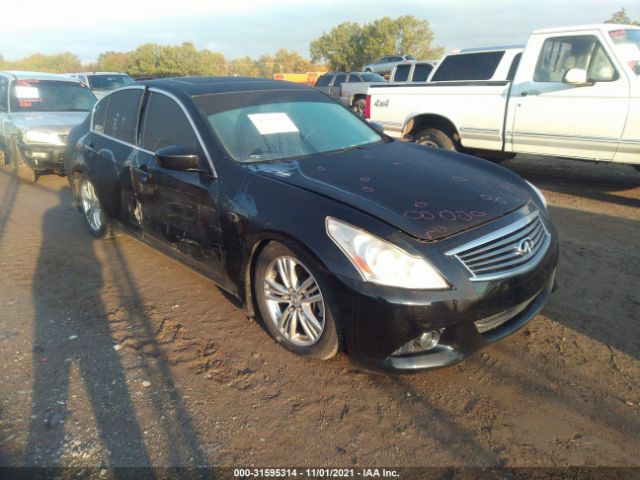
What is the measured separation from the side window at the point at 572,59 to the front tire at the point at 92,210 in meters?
5.67

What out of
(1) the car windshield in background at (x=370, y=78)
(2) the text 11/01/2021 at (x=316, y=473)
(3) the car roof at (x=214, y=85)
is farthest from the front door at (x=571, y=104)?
(1) the car windshield in background at (x=370, y=78)

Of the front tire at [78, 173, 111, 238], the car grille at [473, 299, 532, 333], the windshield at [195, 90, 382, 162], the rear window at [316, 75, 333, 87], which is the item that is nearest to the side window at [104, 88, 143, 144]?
the front tire at [78, 173, 111, 238]

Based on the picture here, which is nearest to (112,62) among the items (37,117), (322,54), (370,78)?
(322,54)

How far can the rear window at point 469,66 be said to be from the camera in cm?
734

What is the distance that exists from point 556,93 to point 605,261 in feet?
9.21

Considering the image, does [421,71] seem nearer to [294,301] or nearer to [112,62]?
[294,301]

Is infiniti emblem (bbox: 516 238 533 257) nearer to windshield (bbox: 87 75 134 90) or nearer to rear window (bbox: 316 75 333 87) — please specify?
windshield (bbox: 87 75 134 90)

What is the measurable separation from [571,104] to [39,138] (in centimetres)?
797

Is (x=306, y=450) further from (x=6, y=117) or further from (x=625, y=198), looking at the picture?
(x=6, y=117)

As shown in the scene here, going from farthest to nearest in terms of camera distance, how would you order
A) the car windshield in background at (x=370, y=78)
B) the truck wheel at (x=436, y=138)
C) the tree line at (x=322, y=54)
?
the tree line at (x=322, y=54) < the car windshield in background at (x=370, y=78) < the truck wheel at (x=436, y=138)

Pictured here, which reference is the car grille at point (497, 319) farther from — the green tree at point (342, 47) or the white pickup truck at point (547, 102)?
the green tree at point (342, 47)

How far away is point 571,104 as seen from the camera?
5879mm

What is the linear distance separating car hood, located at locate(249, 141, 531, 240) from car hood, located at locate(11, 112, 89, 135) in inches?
250

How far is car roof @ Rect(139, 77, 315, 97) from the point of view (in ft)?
12.3
